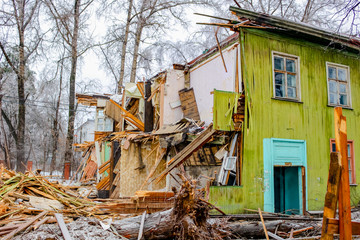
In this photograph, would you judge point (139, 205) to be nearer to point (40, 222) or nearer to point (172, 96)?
point (40, 222)

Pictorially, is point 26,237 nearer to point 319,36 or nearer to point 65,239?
point 65,239

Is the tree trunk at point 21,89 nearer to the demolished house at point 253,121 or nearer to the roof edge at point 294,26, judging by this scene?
the demolished house at point 253,121

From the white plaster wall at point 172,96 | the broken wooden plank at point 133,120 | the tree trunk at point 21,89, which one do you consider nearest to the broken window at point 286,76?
the white plaster wall at point 172,96

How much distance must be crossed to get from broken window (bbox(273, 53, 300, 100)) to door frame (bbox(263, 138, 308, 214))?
1.60 m

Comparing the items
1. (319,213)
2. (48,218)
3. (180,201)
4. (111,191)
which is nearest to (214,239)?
(180,201)

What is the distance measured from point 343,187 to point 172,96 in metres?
10.6

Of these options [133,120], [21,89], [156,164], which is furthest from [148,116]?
[21,89]

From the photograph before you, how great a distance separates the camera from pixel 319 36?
11.3 metres

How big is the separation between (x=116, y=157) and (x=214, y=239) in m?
8.35

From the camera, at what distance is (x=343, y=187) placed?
130 inches

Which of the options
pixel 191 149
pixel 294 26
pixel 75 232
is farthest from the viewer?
pixel 294 26

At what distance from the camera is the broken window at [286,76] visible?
1115cm

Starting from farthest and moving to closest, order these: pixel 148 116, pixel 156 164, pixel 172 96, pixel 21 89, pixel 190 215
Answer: pixel 21 89 → pixel 148 116 → pixel 172 96 → pixel 156 164 → pixel 190 215

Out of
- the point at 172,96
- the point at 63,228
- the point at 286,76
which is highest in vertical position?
the point at 286,76
